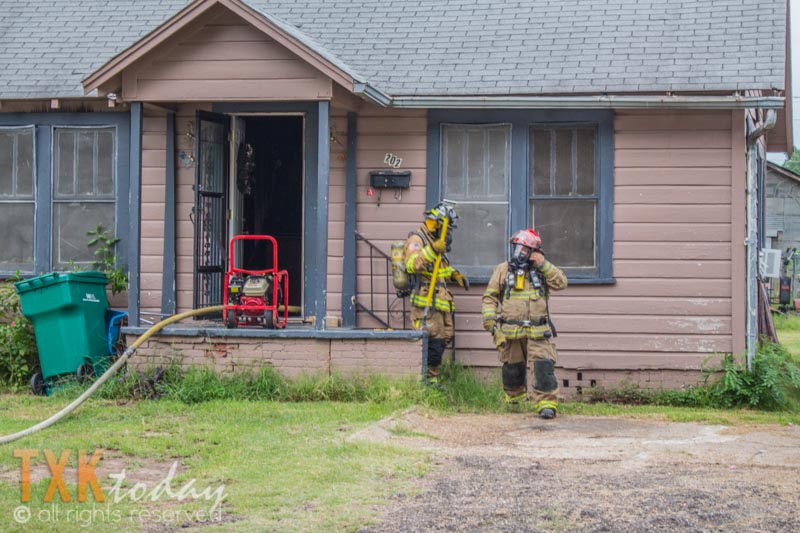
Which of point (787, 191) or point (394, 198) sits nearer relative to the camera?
point (394, 198)

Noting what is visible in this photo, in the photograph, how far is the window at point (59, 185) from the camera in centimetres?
1186

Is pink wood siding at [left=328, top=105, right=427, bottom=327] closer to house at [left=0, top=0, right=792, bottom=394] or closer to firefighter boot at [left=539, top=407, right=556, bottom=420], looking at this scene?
house at [left=0, top=0, right=792, bottom=394]

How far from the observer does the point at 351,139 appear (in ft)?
37.3

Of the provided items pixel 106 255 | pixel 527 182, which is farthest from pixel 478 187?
pixel 106 255

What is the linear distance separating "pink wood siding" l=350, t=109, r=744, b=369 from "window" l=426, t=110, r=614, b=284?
0.17 meters

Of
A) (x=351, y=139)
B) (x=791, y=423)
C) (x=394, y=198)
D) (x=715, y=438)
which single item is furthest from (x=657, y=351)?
(x=351, y=139)

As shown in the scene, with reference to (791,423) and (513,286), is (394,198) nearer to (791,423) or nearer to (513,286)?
(513,286)

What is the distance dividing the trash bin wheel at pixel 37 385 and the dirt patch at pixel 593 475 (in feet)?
13.3

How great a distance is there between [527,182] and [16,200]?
562 cm

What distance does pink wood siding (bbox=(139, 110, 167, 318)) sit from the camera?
11.7 meters

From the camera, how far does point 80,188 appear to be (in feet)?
39.2

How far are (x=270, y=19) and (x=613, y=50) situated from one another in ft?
11.9

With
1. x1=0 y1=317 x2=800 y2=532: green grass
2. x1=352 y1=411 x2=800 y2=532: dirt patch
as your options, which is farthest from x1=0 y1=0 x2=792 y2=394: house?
x1=352 y1=411 x2=800 y2=532: dirt patch

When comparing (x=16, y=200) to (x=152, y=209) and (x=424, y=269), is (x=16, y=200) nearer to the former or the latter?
(x=152, y=209)
